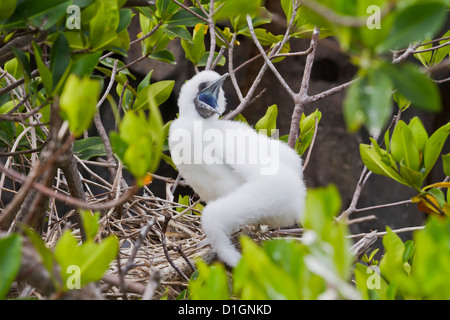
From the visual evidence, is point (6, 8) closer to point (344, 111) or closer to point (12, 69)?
point (344, 111)

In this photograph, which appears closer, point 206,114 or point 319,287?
point 319,287

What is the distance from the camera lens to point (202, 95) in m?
1.25

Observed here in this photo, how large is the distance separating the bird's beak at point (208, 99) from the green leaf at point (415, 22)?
30.8 inches

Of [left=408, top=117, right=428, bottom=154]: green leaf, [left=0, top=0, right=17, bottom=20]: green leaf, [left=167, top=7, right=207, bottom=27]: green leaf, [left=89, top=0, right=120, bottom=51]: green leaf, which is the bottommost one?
[left=408, top=117, right=428, bottom=154]: green leaf

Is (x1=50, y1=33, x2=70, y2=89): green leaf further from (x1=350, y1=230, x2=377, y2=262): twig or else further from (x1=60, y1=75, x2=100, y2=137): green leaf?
(x1=350, y1=230, x2=377, y2=262): twig

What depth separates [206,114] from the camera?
48.8 inches

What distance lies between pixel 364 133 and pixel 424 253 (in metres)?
2.72

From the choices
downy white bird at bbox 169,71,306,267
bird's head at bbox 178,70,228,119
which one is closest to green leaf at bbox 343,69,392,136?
downy white bird at bbox 169,71,306,267

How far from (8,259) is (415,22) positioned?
18.6 inches

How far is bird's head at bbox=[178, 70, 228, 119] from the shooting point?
124cm

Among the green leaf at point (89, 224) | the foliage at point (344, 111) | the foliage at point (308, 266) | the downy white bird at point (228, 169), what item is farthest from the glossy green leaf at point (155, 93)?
the foliage at point (308, 266)
